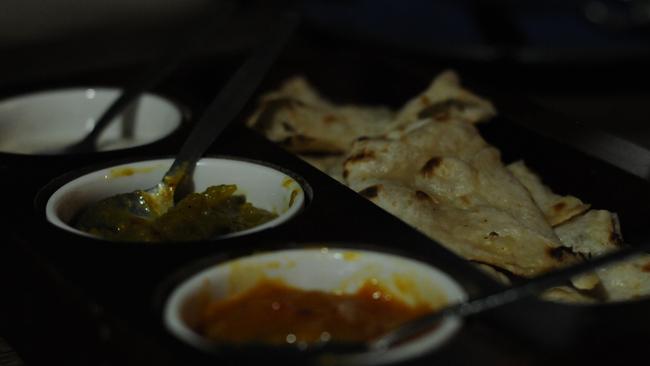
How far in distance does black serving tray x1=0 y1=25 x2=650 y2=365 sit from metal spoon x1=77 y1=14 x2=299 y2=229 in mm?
63

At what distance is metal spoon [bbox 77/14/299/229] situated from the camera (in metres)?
2.37

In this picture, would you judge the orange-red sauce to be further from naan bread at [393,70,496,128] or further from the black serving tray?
naan bread at [393,70,496,128]

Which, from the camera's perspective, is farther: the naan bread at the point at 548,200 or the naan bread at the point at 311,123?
the naan bread at the point at 311,123

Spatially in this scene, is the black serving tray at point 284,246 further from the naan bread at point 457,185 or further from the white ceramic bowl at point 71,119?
the white ceramic bowl at point 71,119

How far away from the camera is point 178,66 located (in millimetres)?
3244

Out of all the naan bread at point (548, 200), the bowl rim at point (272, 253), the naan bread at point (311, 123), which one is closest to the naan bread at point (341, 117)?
the naan bread at point (311, 123)

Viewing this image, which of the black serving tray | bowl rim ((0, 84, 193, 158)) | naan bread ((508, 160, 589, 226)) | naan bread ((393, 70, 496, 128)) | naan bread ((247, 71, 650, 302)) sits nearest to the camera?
the black serving tray

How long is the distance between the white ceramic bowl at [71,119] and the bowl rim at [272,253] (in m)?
1.00

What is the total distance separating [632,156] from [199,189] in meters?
1.02

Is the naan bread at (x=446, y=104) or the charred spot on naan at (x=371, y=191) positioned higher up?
the naan bread at (x=446, y=104)

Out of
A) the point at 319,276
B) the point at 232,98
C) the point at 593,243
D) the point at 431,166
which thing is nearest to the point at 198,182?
the point at 232,98

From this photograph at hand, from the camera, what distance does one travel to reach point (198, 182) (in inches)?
99.9

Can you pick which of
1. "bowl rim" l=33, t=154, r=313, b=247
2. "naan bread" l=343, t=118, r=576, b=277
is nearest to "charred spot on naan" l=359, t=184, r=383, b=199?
"naan bread" l=343, t=118, r=576, b=277

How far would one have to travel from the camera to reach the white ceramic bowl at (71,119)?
9.87ft
